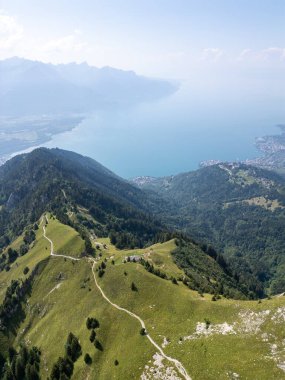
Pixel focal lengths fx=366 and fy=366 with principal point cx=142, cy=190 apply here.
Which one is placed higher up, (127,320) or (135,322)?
(135,322)

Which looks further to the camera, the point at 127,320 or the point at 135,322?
the point at 127,320

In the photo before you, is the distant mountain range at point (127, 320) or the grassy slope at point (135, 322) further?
the distant mountain range at point (127, 320)

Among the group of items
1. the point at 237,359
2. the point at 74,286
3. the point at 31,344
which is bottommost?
the point at 31,344

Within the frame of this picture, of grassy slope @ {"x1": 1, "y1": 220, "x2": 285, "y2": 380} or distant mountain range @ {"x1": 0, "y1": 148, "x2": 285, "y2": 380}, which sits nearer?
grassy slope @ {"x1": 1, "y1": 220, "x2": 285, "y2": 380}

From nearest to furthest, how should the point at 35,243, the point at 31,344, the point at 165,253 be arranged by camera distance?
1. the point at 31,344
2. the point at 165,253
3. the point at 35,243

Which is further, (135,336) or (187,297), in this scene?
(187,297)

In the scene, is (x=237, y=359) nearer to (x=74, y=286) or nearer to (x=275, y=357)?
(x=275, y=357)

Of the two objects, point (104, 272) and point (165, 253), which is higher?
point (104, 272)

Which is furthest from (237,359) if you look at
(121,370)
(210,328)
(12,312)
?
(12,312)
